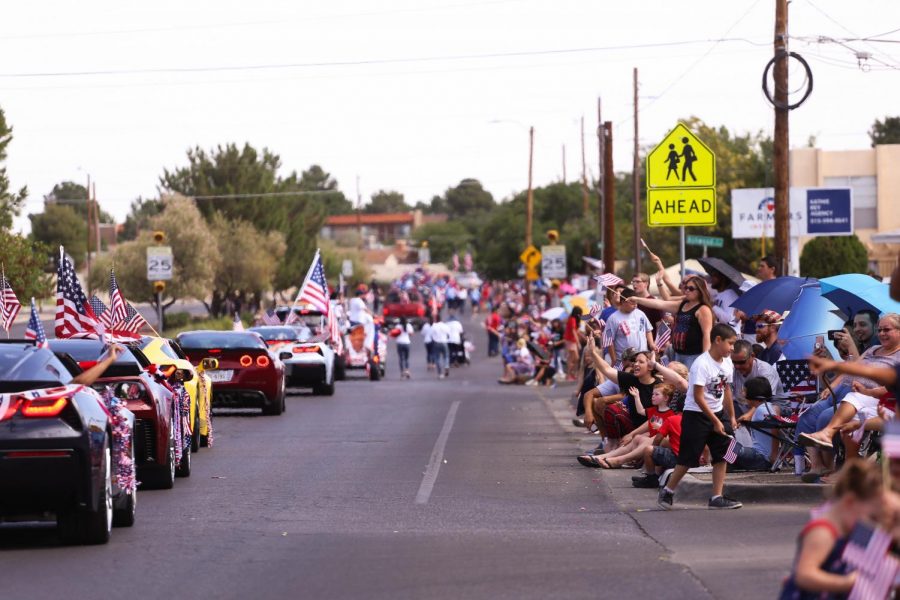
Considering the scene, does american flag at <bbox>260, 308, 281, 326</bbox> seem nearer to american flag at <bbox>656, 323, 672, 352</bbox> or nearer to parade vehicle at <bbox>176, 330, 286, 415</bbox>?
parade vehicle at <bbox>176, 330, 286, 415</bbox>

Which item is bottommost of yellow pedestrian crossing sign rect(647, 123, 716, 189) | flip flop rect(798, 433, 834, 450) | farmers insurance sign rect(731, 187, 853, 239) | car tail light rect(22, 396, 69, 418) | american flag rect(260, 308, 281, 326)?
american flag rect(260, 308, 281, 326)

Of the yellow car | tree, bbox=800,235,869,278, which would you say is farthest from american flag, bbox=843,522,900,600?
tree, bbox=800,235,869,278

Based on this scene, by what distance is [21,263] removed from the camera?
121 feet

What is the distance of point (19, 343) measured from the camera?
12086 millimetres

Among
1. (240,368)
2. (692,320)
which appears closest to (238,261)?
(240,368)

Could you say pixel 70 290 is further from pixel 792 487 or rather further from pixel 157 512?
pixel 792 487

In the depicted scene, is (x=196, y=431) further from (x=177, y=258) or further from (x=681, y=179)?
(x=177, y=258)

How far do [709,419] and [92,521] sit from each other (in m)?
5.17

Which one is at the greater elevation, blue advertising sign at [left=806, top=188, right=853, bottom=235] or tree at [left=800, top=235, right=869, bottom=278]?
blue advertising sign at [left=806, top=188, right=853, bottom=235]

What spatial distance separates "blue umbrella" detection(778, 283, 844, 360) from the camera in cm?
1672

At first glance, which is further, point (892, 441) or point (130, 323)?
point (130, 323)

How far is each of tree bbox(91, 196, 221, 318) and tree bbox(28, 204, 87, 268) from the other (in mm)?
43316

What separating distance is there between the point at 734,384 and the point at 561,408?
531 inches

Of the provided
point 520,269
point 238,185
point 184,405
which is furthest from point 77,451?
point 520,269
